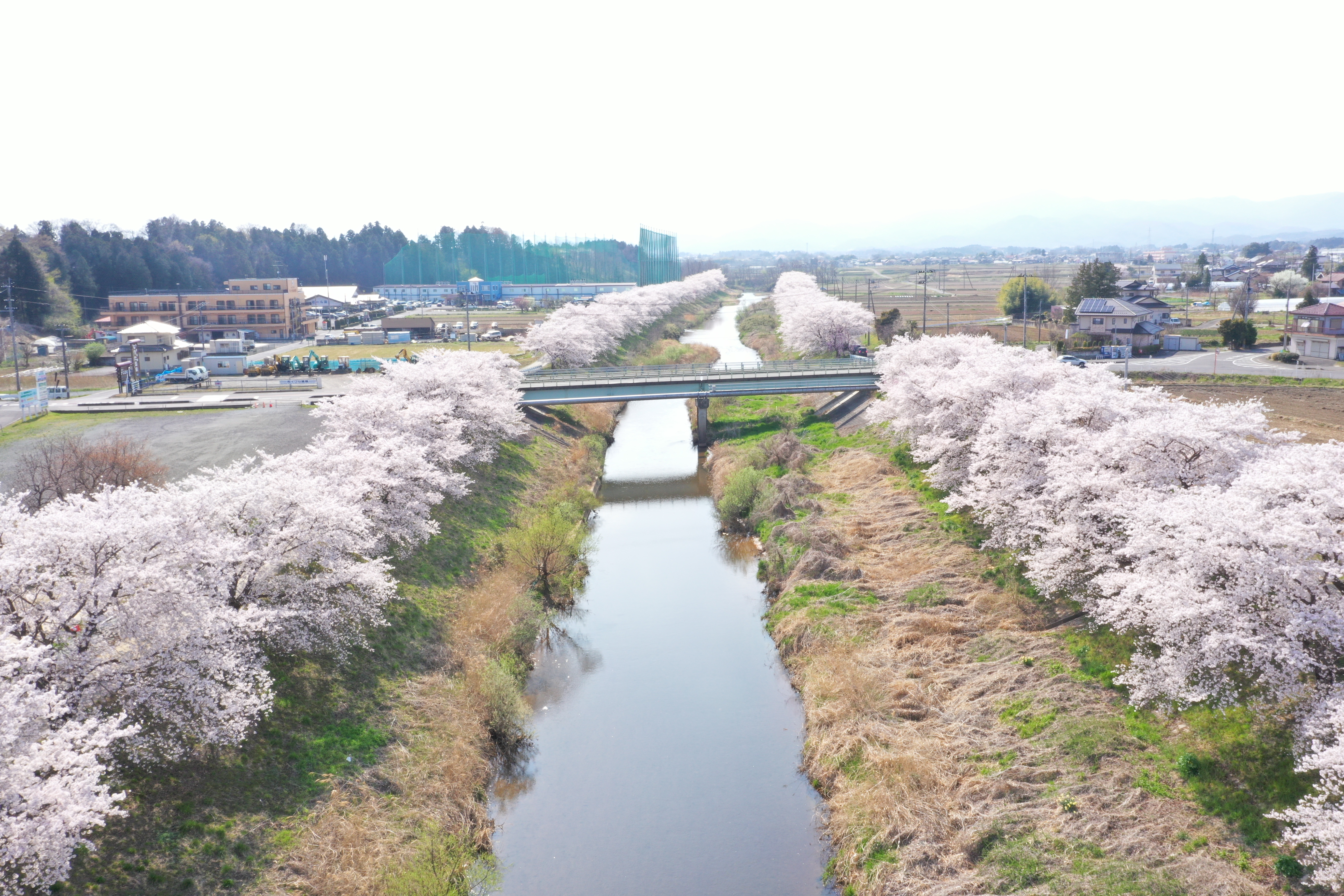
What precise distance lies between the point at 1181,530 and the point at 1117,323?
51614mm

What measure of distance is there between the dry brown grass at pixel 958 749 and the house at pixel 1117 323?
42.6 meters

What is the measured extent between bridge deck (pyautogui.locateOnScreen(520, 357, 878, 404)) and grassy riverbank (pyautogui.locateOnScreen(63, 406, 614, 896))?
1828 centimetres

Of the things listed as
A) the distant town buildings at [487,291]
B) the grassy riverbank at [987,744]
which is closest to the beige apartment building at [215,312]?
the distant town buildings at [487,291]

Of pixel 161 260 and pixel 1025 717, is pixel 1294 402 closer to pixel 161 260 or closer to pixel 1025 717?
pixel 1025 717

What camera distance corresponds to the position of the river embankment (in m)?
13.6

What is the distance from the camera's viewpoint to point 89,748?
11766 mm

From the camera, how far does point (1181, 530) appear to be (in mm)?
15703

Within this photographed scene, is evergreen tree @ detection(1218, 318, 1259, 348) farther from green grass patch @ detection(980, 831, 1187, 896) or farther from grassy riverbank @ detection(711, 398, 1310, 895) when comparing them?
green grass patch @ detection(980, 831, 1187, 896)

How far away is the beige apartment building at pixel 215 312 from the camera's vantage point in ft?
271

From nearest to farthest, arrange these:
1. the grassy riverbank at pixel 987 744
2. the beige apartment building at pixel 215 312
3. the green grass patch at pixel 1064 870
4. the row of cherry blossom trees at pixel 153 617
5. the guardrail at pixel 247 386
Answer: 1. the row of cherry blossom trees at pixel 153 617
2. the green grass patch at pixel 1064 870
3. the grassy riverbank at pixel 987 744
4. the guardrail at pixel 247 386
5. the beige apartment building at pixel 215 312

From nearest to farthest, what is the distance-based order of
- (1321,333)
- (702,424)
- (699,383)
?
(699,383), (702,424), (1321,333)

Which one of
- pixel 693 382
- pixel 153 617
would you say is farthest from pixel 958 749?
pixel 693 382

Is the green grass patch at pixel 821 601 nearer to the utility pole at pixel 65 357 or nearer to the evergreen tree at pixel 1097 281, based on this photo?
the utility pole at pixel 65 357

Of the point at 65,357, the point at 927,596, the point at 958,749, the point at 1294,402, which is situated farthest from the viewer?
the point at 65,357
